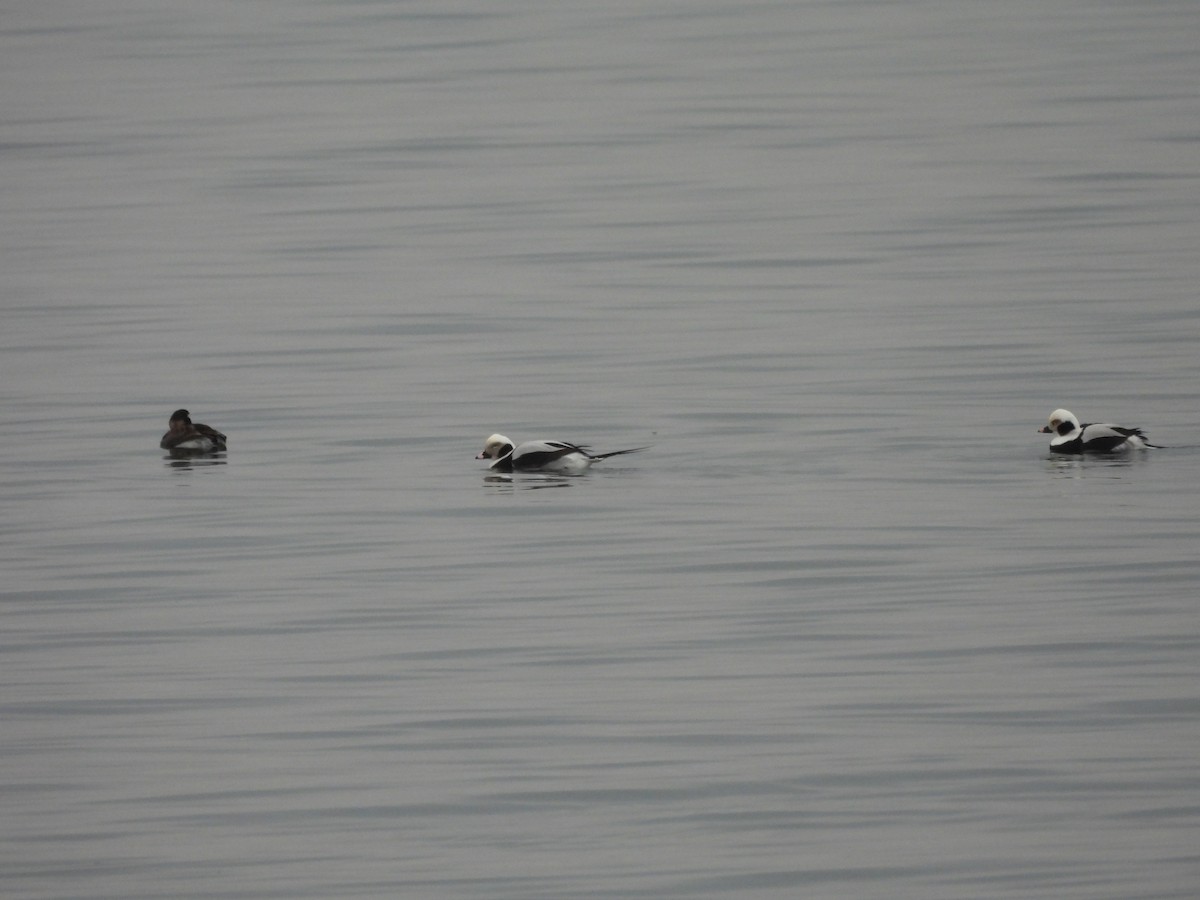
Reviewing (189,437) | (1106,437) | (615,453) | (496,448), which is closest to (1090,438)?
(1106,437)

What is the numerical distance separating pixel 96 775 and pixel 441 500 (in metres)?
6.64

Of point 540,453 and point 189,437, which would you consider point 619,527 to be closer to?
point 540,453

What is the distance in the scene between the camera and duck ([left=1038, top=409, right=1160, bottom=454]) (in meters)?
16.5

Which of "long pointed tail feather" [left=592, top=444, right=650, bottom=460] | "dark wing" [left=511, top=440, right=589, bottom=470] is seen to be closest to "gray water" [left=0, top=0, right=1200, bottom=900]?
"dark wing" [left=511, top=440, right=589, bottom=470]

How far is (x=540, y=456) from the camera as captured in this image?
17.0 meters

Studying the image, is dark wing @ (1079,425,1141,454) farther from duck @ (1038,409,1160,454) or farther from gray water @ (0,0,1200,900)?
gray water @ (0,0,1200,900)

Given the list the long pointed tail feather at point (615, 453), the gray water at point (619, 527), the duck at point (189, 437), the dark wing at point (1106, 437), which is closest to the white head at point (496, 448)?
the gray water at point (619, 527)

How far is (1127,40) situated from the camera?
164 feet

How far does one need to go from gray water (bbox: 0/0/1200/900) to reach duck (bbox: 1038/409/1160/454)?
18 cm

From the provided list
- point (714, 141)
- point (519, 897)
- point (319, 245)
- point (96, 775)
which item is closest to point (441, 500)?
point (96, 775)

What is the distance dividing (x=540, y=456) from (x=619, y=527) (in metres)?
2.59

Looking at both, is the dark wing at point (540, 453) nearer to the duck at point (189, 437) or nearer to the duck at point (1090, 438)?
the duck at point (189, 437)

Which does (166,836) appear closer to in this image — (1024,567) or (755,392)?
(1024,567)

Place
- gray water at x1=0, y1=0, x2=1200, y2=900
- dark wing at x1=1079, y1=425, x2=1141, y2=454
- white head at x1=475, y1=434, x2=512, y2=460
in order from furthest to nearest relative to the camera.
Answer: white head at x1=475, y1=434, x2=512, y2=460 < dark wing at x1=1079, y1=425, x2=1141, y2=454 < gray water at x1=0, y1=0, x2=1200, y2=900
